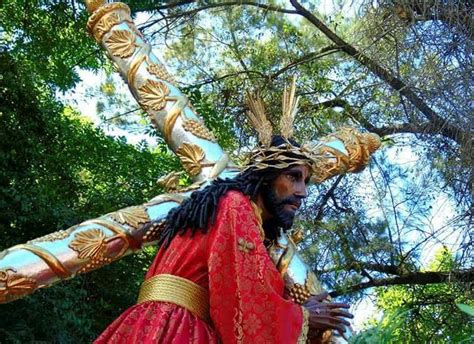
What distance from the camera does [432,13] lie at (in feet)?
17.9

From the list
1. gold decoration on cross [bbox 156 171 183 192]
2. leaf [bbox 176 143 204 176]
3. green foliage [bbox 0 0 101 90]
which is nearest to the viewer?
gold decoration on cross [bbox 156 171 183 192]

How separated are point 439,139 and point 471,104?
103 cm

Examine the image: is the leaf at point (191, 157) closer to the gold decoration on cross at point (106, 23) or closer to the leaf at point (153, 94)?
the leaf at point (153, 94)

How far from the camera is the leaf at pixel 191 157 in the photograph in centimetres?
485

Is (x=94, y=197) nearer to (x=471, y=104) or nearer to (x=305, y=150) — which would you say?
(x=471, y=104)

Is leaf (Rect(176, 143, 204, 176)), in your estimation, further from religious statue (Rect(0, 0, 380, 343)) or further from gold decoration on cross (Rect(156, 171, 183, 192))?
gold decoration on cross (Rect(156, 171, 183, 192))

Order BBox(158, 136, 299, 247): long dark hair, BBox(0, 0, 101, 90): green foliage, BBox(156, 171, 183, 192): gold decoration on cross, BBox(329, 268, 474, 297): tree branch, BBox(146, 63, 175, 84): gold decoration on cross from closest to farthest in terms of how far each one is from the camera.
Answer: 1. BBox(158, 136, 299, 247): long dark hair
2. BBox(156, 171, 183, 192): gold decoration on cross
3. BBox(146, 63, 175, 84): gold decoration on cross
4. BBox(329, 268, 474, 297): tree branch
5. BBox(0, 0, 101, 90): green foliage

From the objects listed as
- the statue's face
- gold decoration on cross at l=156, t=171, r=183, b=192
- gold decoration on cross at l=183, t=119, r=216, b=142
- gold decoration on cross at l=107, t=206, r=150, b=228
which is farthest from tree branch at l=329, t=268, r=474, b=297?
the statue's face

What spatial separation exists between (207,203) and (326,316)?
2.07 feet

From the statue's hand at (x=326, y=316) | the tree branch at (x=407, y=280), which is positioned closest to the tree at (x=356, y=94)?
A: the tree branch at (x=407, y=280)

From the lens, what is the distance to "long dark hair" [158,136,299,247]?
12.3 feet

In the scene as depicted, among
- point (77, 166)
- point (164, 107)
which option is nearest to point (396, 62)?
point (164, 107)

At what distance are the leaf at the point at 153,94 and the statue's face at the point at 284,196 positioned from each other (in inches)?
49.0

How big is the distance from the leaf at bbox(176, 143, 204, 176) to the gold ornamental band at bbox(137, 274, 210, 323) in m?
1.21
